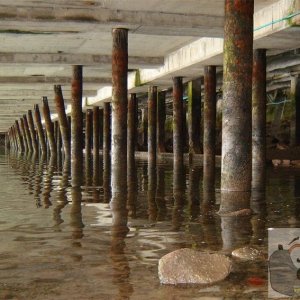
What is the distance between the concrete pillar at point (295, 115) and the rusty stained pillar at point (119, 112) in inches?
395

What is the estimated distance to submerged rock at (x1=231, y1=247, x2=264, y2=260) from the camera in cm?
457

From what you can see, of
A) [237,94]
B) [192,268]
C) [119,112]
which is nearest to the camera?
[192,268]

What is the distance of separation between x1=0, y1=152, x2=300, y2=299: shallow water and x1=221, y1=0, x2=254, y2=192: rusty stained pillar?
20.6 inches

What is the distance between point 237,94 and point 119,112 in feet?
15.4

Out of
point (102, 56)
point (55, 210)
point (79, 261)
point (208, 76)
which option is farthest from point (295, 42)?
point (79, 261)

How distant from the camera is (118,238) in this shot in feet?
17.9

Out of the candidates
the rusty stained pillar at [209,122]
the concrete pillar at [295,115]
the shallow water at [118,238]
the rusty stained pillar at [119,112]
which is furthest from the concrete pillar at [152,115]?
the shallow water at [118,238]

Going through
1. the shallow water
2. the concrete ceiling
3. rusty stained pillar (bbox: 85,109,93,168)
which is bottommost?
the shallow water

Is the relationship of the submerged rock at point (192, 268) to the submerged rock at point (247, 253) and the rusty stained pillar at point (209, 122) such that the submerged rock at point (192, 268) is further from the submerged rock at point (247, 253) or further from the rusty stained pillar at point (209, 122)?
the rusty stained pillar at point (209, 122)

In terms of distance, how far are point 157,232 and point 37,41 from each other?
11238mm

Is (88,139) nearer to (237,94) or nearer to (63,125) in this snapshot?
(63,125)

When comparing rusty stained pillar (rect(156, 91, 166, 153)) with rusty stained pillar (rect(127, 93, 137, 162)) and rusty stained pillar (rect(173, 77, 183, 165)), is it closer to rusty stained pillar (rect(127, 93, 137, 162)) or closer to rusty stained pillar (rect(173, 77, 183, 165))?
rusty stained pillar (rect(127, 93, 137, 162))

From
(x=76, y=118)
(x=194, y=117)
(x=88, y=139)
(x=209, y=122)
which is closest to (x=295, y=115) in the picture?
(x=194, y=117)

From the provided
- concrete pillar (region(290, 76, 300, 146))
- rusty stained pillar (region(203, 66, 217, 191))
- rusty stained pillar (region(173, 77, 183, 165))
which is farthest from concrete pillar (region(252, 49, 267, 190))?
concrete pillar (region(290, 76, 300, 146))
